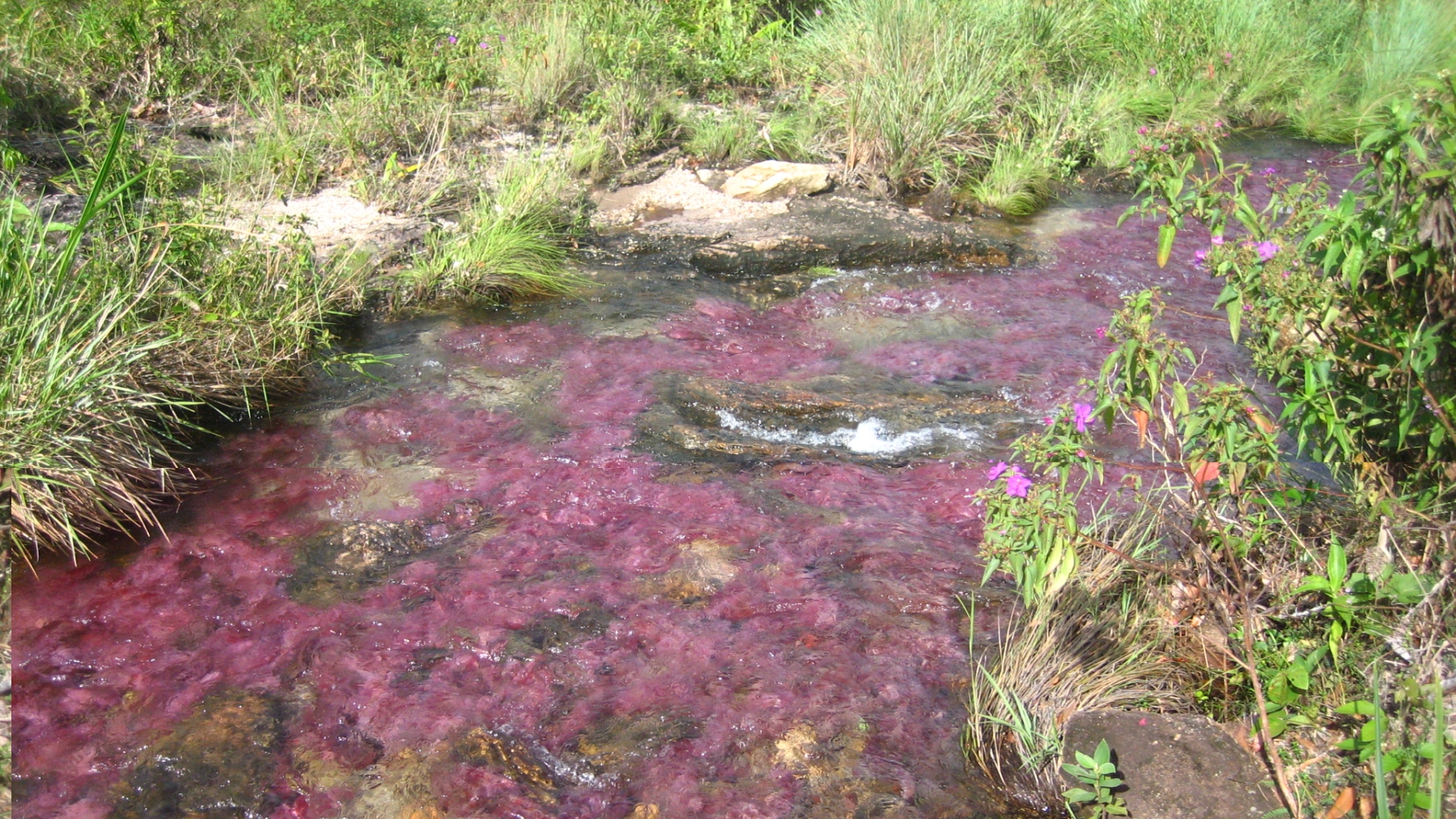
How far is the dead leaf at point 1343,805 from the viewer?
2.29 meters

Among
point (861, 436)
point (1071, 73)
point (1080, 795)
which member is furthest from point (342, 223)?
point (1071, 73)

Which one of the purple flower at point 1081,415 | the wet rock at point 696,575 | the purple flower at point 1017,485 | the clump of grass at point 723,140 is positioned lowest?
the wet rock at point 696,575

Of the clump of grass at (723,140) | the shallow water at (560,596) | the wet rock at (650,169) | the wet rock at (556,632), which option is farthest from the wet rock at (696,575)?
the clump of grass at (723,140)

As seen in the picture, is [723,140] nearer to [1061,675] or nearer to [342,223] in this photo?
[342,223]

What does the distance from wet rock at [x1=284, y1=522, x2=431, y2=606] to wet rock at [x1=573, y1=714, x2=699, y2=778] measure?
101 centimetres

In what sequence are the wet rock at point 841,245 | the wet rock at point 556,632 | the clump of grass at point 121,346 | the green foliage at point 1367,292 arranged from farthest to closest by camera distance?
the wet rock at point 841,245, the clump of grass at point 121,346, the wet rock at point 556,632, the green foliage at point 1367,292

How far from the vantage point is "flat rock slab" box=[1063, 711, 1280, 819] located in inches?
94.9

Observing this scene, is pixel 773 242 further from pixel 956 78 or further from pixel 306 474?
pixel 306 474

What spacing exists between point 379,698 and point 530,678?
411 mm

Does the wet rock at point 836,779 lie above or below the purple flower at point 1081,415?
below

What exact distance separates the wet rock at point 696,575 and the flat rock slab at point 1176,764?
1.17m

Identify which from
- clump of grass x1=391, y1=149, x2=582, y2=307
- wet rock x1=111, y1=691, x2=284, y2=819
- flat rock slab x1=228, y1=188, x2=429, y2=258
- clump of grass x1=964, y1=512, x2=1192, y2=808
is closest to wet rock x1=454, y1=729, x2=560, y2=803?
wet rock x1=111, y1=691, x2=284, y2=819

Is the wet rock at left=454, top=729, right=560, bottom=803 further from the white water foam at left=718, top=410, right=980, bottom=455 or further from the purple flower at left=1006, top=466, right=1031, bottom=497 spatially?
the white water foam at left=718, top=410, right=980, bottom=455

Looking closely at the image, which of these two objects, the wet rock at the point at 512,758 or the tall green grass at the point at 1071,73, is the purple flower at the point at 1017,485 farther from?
the tall green grass at the point at 1071,73
